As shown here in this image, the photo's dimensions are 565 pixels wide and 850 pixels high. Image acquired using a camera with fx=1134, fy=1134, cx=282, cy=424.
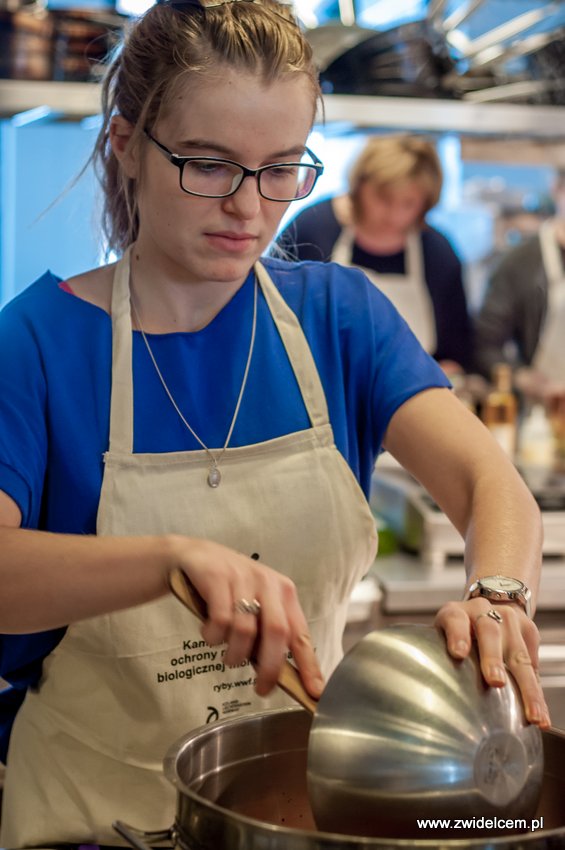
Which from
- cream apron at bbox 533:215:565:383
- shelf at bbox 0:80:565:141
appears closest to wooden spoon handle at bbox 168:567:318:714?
shelf at bbox 0:80:565:141

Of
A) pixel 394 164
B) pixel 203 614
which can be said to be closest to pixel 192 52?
pixel 203 614

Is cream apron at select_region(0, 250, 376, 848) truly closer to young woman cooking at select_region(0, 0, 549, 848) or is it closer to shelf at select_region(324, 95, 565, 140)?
young woman cooking at select_region(0, 0, 549, 848)

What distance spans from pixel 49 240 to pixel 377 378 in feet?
7.13

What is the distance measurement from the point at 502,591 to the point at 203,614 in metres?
0.29

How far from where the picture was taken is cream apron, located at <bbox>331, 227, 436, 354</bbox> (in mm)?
3814

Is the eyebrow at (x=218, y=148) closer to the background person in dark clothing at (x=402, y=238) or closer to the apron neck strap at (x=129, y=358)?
the apron neck strap at (x=129, y=358)

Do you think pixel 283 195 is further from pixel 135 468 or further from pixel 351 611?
pixel 351 611

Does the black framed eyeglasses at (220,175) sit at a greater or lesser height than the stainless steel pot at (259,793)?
greater

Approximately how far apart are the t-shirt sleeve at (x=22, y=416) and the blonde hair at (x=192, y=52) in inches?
9.5

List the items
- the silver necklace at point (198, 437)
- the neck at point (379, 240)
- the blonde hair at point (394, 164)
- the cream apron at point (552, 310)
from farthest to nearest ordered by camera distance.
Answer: the cream apron at point (552, 310) < the neck at point (379, 240) < the blonde hair at point (394, 164) < the silver necklace at point (198, 437)

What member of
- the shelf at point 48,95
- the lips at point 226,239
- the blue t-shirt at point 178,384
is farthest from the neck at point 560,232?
the lips at point 226,239

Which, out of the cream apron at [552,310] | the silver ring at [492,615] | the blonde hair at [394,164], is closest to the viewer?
the silver ring at [492,615]

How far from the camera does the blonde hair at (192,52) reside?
3.85 feet

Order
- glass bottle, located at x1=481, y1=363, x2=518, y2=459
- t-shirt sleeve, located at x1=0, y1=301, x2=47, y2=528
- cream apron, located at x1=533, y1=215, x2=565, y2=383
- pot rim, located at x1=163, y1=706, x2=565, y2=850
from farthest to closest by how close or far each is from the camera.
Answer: cream apron, located at x1=533, y1=215, x2=565, y2=383 < glass bottle, located at x1=481, y1=363, x2=518, y2=459 < t-shirt sleeve, located at x1=0, y1=301, x2=47, y2=528 < pot rim, located at x1=163, y1=706, x2=565, y2=850
